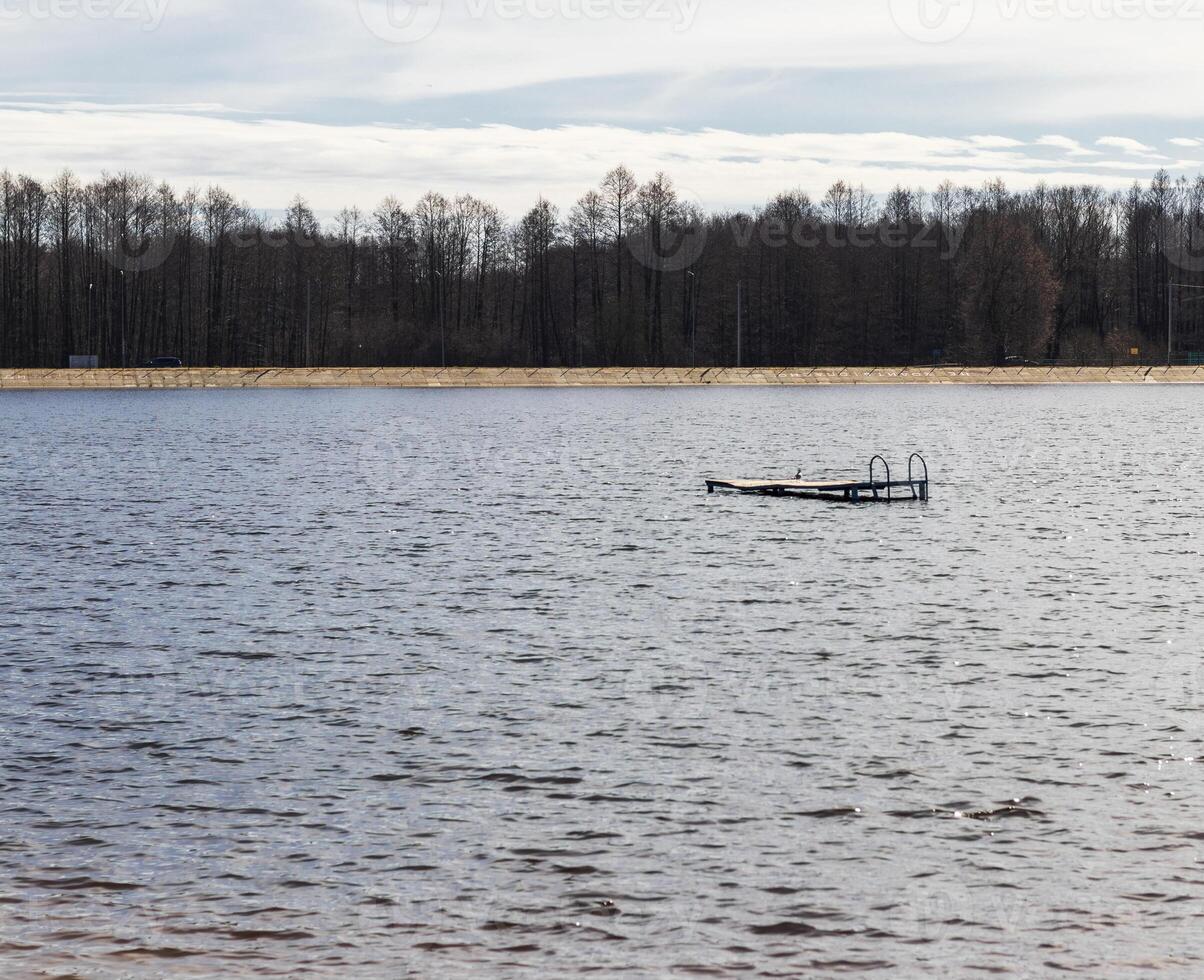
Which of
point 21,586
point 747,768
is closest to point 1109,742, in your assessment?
point 747,768

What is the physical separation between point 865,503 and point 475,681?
27038mm

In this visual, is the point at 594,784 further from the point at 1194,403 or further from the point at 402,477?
the point at 1194,403

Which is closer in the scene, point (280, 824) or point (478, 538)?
point (280, 824)

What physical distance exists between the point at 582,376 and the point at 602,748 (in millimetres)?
140790

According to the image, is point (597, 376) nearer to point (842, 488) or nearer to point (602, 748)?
point (842, 488)

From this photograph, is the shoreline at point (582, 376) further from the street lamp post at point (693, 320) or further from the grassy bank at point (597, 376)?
the street lamp post at point (693, 320)

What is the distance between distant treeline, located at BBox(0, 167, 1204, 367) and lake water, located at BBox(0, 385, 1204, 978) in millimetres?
119855

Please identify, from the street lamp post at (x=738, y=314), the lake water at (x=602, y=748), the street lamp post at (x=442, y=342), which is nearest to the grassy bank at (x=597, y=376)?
the street lamp post at (x=442, y=342)

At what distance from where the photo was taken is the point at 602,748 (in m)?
16.2

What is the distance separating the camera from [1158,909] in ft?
37.8

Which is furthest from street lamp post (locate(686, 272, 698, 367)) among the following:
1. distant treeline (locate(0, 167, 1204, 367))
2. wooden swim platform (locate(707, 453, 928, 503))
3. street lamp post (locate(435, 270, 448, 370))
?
wooden swim platform (locate(707, 453, 928, 503))

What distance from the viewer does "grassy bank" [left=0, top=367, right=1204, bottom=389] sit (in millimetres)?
152125

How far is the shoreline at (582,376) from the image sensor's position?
15075 cm
